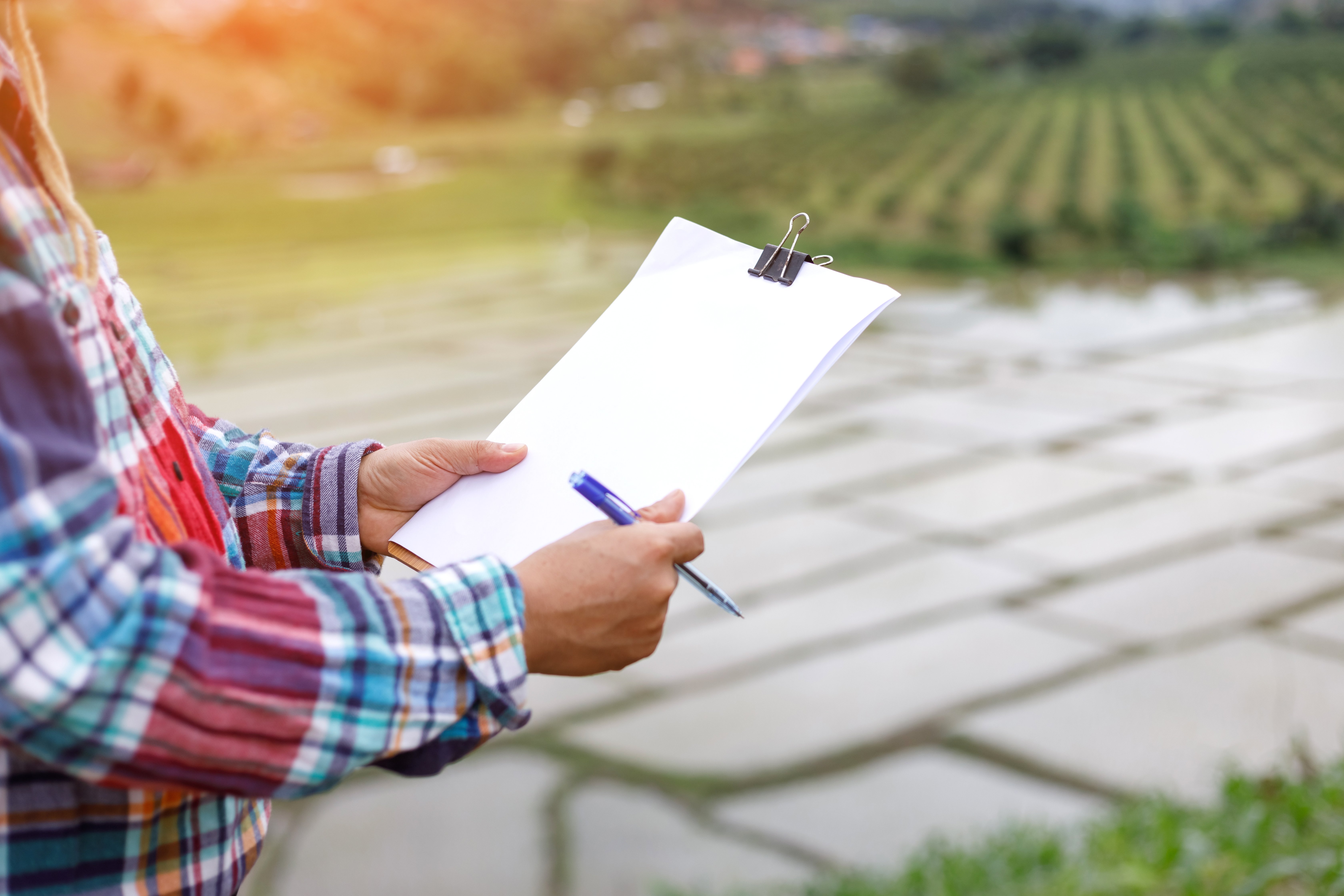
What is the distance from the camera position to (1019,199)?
7.64m

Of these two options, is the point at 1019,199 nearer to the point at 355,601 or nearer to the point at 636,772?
the point at 636,772

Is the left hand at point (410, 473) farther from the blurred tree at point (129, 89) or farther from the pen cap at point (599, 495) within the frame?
the blurred tree at point (129, 89)

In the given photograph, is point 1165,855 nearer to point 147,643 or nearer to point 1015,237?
point 147,643

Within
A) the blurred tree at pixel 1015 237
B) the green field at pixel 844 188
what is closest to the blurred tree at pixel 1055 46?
the green field at pixel 844 188

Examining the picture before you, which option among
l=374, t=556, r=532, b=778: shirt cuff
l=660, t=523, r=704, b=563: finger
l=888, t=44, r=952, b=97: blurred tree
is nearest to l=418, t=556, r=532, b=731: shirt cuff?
l=374, t=556, r=532, b=778: shirt cuff

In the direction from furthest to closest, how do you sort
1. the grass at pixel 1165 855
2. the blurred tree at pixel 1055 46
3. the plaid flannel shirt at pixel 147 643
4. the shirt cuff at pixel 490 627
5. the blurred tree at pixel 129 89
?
the blurred tree at pixel 1055 46, the blurred tree at pixel 129 89, the grass at pixel 1165 855, the shirt cuff at pixel 490 627, the plaid flannel shirt at pixel 147 643

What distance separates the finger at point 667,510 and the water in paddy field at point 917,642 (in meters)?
1.15

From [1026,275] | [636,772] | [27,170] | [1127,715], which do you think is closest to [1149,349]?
[1026,275]

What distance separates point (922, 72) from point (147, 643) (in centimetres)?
896

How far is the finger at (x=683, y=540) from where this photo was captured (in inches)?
30.4

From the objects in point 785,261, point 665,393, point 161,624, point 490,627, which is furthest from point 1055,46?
point 161,624

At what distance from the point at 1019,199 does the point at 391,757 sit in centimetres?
758

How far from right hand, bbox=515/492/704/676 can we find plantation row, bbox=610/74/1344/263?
7.03 m

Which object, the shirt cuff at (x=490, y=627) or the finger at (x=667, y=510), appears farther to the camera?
the finger at (x=667, y=510)
